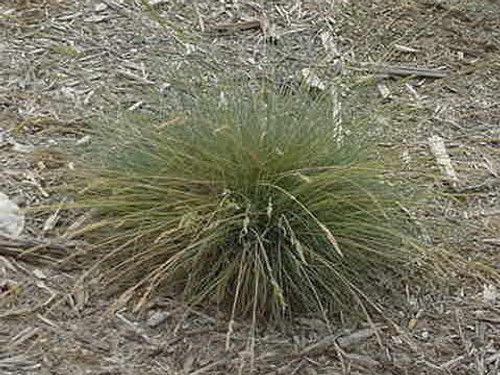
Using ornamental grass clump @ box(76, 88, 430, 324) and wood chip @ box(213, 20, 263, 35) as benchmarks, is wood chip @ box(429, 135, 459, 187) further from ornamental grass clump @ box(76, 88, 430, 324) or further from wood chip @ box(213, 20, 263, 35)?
wood chip @ box(213, 20, 263, 35)

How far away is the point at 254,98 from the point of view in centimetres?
275

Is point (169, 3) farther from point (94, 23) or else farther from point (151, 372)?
point (151, 372)

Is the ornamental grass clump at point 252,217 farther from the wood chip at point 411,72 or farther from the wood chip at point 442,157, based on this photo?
the wood chip at point 411,72

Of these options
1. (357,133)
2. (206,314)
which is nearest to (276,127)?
(357,133)

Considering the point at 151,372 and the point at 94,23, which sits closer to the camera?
the point at 151,372

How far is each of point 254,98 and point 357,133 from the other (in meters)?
0.39

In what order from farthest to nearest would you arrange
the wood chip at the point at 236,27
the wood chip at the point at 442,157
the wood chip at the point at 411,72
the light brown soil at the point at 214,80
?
the wood chip at the point at 236,27 → the wood chip at the point at 411,72 → the wood chip at the point at 442,157 → the light brown soil at the point at 214,80

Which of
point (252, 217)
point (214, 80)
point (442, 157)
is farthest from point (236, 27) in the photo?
point (252, 217)

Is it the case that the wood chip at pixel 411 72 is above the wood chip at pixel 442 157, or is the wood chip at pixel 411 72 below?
below

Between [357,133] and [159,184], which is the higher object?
[357,133]

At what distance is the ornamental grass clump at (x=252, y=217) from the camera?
251 cm

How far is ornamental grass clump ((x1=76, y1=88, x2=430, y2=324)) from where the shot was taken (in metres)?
2.51

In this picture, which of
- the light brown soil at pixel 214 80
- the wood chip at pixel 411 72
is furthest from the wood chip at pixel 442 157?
the wood chip at pixel 411 72

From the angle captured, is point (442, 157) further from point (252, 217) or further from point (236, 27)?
point (236, 27)
